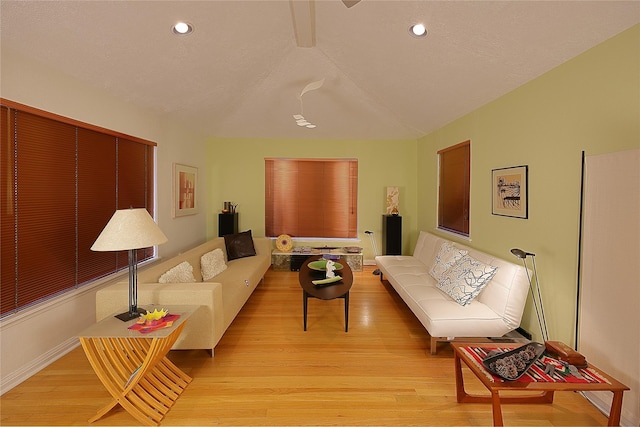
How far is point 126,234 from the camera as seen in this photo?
2156 mm

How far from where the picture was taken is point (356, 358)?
2.69 metres

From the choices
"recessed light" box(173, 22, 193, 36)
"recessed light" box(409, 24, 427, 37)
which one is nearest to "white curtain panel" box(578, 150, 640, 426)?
"recessed light" box(409, 24, 427, 37)

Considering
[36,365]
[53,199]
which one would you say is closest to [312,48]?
[53,199]

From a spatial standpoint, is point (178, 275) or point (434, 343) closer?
point (434, 343)

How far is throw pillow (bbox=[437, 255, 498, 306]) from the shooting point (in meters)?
2.87

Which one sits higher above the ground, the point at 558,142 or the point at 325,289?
the point at 558,142

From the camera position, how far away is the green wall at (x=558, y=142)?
78.4 inches

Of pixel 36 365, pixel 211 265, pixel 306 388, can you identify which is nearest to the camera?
pixel 306 388

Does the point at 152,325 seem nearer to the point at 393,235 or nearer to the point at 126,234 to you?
the point at 126,234

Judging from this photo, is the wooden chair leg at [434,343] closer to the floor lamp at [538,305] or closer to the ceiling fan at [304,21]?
the floor lamp at [538,305]

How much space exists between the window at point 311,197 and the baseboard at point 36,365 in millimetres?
3592

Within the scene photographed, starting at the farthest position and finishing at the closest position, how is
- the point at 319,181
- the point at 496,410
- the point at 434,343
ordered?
the point at 319,181
the point at 434,343
the point at 496,410

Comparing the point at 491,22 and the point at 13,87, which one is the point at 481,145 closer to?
the point at 491,22

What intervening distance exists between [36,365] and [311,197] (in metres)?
4.37
